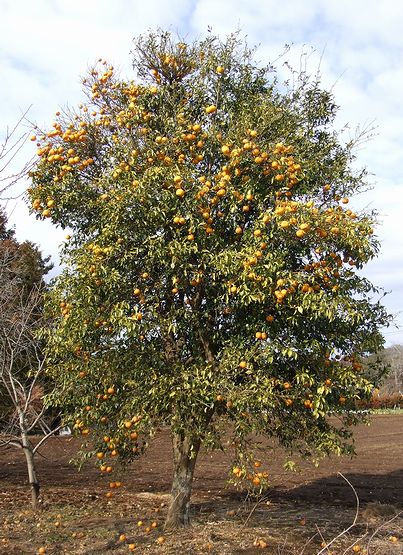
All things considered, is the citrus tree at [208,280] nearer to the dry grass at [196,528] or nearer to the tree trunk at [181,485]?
the tree trunk at [181,485]

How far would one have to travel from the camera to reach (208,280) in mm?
6027

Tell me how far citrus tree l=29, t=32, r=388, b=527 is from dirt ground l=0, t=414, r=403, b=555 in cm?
98

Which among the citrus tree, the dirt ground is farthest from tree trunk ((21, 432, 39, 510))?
the citrus tree

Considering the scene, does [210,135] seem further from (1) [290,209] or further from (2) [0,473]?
(2) [0,473]

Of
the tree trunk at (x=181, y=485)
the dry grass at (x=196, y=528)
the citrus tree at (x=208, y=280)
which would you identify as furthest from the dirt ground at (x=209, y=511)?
the citrus tree at (x=208, y=280)

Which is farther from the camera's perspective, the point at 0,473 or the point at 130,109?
the point at 0,473

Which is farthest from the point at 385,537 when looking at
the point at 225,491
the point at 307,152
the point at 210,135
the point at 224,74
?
the point at 224,74

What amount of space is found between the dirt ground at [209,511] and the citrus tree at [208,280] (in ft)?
3.23

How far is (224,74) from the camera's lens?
6992 mm

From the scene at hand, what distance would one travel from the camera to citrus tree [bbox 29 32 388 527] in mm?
5609

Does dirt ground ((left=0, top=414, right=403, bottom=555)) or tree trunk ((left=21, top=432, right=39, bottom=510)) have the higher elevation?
tree trunk ((left=21, top=432, right=39, bottom=510))

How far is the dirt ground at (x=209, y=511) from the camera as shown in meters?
6.79

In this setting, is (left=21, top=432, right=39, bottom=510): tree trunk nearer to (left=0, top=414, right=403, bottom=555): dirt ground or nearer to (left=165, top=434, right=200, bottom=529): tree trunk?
(left=0, top=414, right=403, bottom=555): dirt ground

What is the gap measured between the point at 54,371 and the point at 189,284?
7.60 ft
